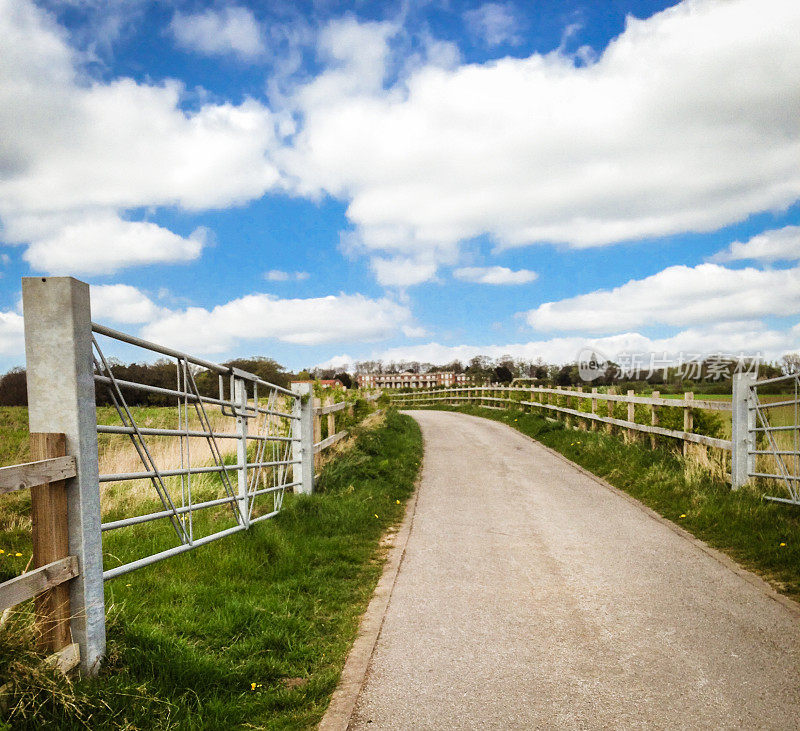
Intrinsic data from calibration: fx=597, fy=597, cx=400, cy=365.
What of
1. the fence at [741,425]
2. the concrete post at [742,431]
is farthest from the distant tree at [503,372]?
the concrete post at [742,431]

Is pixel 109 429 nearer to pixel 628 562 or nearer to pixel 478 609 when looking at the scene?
pixel 478 609

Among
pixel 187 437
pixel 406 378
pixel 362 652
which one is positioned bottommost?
pixel 362 652

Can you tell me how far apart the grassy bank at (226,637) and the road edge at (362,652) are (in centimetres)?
6

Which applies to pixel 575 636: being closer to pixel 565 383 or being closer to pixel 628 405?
pixel 628 405

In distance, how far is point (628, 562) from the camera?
18.3ft

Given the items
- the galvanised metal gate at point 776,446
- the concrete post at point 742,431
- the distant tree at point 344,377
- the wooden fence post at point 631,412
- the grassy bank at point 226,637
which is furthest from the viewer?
the distant tree at point 344,377

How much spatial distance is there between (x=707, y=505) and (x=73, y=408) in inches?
279

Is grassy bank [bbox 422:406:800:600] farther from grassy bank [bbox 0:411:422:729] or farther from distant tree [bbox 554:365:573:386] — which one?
distant tree [bbox 554:365:573:386]

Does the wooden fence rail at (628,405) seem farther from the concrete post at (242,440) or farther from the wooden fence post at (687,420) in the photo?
the concrete post at (242,440)

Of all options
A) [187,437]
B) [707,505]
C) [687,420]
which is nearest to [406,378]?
[687,420]

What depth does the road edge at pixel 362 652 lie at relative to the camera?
303 cm

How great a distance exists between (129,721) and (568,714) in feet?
6.82

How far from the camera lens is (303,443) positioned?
316 inches

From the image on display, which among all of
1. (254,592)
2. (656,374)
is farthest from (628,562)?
(656,374)
